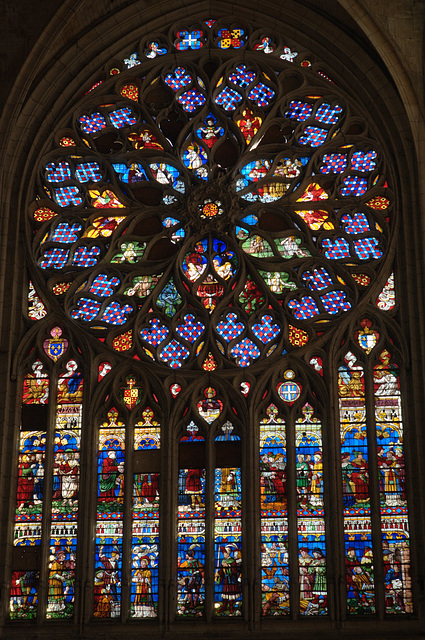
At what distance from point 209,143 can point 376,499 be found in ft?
17.2

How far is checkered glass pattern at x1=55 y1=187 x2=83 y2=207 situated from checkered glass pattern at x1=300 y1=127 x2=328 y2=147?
2.93 m

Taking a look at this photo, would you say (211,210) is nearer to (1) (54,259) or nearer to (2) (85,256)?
(2) (85,256)

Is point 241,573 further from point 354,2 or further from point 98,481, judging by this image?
point 354,2

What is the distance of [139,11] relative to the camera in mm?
17469

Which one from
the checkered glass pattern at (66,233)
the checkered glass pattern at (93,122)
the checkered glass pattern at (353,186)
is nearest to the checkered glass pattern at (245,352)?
the checkered glass pattern at (353,186)

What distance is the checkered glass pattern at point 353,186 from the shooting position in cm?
1642

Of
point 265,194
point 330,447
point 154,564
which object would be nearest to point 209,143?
point 265,194

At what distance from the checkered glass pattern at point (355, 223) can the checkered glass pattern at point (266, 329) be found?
5.22 feet

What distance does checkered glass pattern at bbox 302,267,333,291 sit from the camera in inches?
619

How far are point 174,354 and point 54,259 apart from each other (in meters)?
2.02

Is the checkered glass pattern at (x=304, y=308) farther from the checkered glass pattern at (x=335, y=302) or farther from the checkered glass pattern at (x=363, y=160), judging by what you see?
the checkered glass pattern at (x=363, y=160)

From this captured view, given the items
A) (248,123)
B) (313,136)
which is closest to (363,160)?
(313,136)

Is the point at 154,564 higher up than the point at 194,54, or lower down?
lower down

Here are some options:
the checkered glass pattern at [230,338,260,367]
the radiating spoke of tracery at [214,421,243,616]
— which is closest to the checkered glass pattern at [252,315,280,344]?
the checkered glass pattern at [230,338,260,367]
